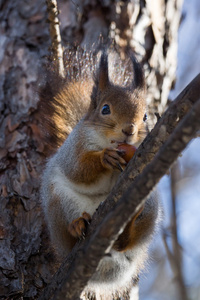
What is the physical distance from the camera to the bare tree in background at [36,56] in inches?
82.8

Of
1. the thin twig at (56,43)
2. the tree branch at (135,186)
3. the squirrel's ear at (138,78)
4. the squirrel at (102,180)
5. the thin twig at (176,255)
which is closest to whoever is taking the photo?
the tree branch at (135,186)

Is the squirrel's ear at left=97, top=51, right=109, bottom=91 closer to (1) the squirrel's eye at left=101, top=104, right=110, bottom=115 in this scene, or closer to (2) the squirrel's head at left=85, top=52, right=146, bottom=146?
(2) the squirrel's head at left=85, top=52, right=146, bottom=146

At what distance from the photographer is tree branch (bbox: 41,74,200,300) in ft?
3.10

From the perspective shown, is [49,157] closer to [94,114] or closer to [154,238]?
[94,114]

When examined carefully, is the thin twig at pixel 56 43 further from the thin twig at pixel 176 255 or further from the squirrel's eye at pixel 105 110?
the thin twig at pixel 176 255

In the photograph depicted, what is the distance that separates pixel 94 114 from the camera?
1.79 meters

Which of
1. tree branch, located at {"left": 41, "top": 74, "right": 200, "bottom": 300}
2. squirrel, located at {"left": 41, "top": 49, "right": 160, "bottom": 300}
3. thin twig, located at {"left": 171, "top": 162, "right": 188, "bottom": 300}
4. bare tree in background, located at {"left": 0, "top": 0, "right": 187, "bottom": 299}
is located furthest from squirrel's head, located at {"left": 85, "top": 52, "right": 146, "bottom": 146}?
thin twig, located at {"left": 171, "top": 162, "right": 188, "bottom": 300}

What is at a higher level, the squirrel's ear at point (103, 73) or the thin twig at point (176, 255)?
the squirrel's ear at point (103, 73)

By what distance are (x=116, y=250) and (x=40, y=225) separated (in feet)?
1.62

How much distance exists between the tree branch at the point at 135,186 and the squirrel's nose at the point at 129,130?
0.28 m

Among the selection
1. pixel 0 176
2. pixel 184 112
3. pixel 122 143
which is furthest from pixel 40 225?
pixel 184 112

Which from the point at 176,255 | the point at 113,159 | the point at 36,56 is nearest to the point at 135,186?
the point at 113,159

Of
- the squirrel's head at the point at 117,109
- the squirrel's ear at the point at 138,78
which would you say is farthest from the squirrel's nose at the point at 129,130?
the squirrel's ear at the point at 138,78

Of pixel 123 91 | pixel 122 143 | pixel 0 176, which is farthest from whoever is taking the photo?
pixel 0 176
